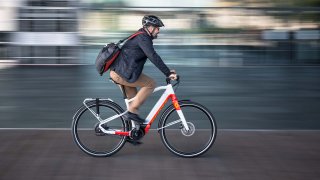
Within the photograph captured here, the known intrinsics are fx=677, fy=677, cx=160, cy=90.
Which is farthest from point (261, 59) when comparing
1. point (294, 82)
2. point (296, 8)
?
point (294, 82)

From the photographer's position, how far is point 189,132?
7203 millimetres

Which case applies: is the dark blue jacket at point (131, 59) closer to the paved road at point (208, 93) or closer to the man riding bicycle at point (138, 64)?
the man riding bicycle at point (138, 64)

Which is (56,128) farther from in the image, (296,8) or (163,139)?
(296,8)

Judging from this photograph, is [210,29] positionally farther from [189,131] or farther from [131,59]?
[131,59]

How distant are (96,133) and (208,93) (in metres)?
4.72

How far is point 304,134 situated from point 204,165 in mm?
2109

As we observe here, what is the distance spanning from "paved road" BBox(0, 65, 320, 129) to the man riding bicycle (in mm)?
2152

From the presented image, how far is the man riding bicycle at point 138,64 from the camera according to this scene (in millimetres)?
6918

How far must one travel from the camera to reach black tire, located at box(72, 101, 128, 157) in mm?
7203

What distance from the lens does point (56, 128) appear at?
876 centimetres

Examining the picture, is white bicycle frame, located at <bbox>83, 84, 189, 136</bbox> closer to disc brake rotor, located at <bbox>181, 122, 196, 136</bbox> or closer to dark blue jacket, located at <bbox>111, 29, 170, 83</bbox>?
disc brake rotor, located at <bbox>181, 122, 196, 136</bbox>

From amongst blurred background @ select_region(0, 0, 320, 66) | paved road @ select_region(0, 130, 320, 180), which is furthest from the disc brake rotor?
blurred background @ select_region(0, 0, 320, 66)

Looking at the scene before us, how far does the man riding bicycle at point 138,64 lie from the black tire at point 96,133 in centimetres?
16

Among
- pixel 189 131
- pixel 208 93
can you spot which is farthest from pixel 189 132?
pixel 208 93
